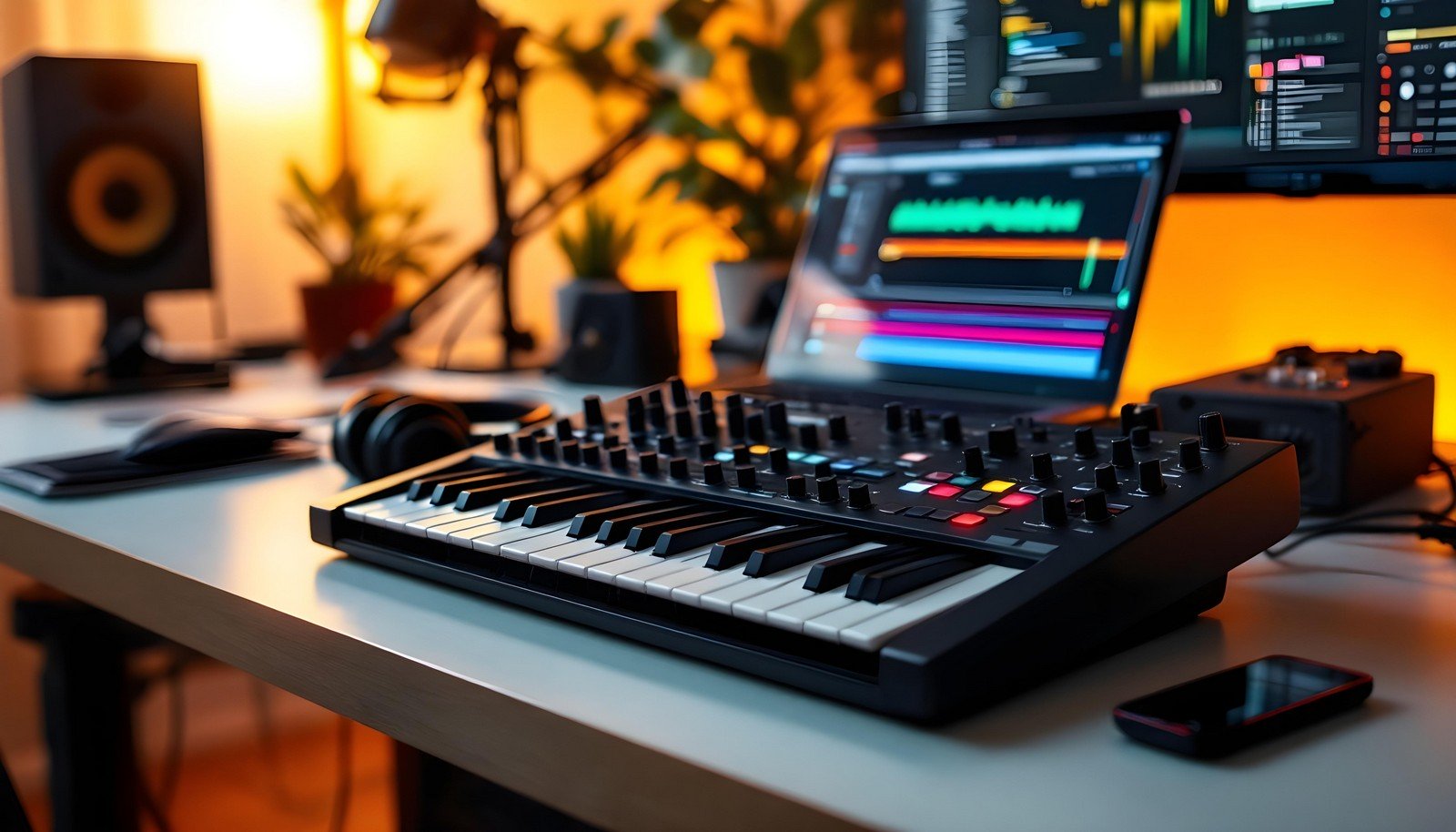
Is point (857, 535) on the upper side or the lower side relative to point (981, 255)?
lower

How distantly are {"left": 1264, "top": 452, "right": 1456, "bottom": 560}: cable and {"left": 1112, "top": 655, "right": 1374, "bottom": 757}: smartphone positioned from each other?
0.23m

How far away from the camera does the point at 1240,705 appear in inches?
17.5

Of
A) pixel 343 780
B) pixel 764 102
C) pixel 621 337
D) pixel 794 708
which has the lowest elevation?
pixel 343 780

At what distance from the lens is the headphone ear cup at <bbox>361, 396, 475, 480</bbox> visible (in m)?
0.84

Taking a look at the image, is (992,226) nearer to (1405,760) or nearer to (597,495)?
(597,495)

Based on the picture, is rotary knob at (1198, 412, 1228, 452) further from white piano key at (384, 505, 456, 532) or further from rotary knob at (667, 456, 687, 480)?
white piano key at (384, 505, 456, 532)

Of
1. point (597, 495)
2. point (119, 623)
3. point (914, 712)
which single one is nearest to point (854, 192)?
point (597, 495)

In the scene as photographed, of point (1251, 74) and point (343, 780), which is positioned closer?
point (1251, 74)

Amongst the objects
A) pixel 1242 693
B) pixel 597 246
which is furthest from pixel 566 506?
pixel 597 246

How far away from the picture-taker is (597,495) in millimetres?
689

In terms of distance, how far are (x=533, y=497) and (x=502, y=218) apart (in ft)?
2.94

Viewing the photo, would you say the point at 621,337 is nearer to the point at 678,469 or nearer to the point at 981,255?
the point at 981,255

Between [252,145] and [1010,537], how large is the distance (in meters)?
2.29

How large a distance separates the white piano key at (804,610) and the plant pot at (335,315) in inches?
48.6
